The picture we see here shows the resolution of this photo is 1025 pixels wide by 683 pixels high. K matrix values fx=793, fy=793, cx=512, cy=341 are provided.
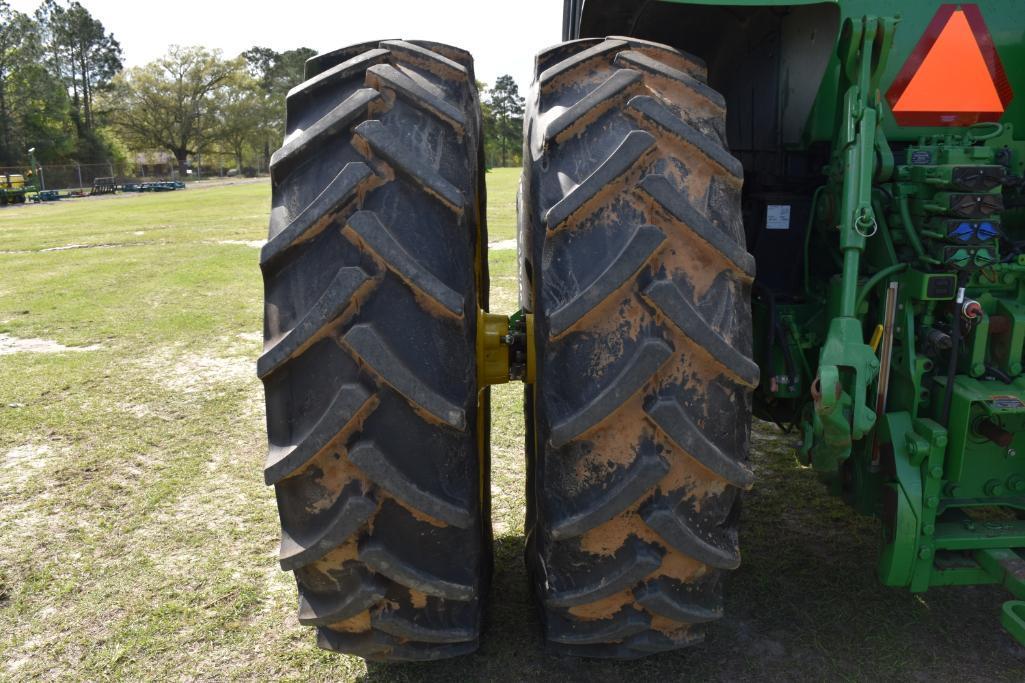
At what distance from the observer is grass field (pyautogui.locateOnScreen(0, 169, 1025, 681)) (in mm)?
2496

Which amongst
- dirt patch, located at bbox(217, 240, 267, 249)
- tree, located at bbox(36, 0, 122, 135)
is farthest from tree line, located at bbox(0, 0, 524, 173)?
dirt patch, located at bbox(217, 240, 267, 249)

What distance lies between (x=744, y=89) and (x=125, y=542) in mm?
3227

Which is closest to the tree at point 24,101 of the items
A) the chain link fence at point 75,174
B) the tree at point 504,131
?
the chain link fence at point 75,174

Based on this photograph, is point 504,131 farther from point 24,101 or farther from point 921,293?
point 921,293

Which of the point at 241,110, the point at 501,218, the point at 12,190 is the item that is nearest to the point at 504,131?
the point at 241,110

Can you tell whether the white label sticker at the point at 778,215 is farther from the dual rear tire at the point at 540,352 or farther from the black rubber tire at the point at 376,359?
the black rubber tire at the point at 376,359

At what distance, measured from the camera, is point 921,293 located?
2279 mm

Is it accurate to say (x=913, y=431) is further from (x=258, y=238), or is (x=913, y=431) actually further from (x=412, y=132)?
(x=258, y=238)

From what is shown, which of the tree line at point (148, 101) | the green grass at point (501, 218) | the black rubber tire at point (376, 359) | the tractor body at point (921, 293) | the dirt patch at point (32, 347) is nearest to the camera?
the black rubber tire at point (376, 359)

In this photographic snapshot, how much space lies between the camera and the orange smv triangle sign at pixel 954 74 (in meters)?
2.46

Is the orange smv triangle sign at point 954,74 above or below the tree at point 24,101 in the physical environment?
below

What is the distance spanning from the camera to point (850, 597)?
279 cm

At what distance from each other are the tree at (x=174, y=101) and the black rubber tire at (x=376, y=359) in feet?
238

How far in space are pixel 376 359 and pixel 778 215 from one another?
71.7 inches
